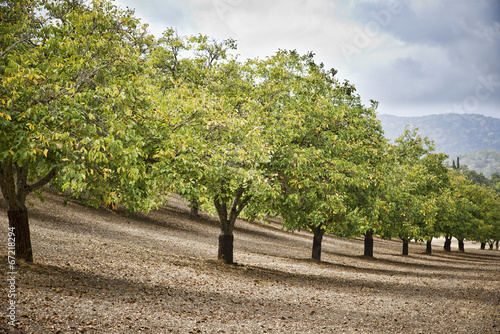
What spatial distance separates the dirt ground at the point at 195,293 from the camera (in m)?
9.31

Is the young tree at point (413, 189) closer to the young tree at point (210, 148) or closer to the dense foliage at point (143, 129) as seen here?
the dense foliage at point (143, 129)

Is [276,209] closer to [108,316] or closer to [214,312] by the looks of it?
[214,312]

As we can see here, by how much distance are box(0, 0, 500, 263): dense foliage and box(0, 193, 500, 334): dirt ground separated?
267cm

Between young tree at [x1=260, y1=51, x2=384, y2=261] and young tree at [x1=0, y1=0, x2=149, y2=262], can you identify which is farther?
young tree at [x1=260, y1=51, x2=384, y2=261]

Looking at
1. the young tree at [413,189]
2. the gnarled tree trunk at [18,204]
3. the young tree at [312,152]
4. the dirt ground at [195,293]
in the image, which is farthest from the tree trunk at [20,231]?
the young tree at [413,189]

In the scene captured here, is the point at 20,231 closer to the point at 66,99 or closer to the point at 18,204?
the point at 18,204

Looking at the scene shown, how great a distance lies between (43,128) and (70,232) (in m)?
16.0

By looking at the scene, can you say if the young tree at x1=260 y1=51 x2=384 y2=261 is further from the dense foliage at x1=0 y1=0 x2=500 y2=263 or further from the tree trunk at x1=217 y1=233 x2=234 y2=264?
the tree trunk at x1=217 y1=233 x2=234 y2=264

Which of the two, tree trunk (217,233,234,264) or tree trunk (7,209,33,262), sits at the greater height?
tree trunk (7,209,33,262)

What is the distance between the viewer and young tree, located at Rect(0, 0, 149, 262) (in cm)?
858

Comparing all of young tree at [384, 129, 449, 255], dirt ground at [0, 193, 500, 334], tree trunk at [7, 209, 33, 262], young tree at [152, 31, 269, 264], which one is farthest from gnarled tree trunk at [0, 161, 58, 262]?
young tree at [384, 129, 449, 255]

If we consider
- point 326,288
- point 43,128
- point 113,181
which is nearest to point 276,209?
point 326,288

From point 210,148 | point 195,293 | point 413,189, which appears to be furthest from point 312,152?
point 413,189

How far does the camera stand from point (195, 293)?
1338cm
